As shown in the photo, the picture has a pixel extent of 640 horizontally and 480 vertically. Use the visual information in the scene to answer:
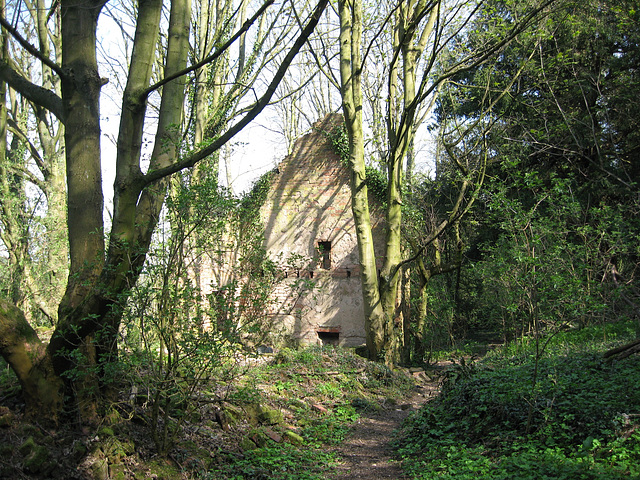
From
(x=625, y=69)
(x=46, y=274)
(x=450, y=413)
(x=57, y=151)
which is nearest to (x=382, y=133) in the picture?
(x=625, y=69)

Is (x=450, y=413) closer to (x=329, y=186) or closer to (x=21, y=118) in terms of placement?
(x=329, y=186)

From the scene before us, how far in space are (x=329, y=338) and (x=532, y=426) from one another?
8006 millimetres

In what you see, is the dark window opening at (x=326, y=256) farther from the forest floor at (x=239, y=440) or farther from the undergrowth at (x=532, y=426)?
the undergrowth at (x=532, y=426)

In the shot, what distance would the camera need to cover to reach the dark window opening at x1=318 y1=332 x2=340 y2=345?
12.3m

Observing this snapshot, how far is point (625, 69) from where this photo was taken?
41.3 ft

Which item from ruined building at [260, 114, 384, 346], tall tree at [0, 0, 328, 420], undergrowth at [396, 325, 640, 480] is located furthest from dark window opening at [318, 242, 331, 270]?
tall tree at [0, 0, 328, 420]

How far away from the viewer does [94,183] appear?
15.4ft

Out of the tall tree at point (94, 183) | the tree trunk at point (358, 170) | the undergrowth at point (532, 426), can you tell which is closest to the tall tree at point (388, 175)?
the tree trunk at point (358, 170)

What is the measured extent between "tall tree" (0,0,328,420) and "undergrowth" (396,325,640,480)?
326cm

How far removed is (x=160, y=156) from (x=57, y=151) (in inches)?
440

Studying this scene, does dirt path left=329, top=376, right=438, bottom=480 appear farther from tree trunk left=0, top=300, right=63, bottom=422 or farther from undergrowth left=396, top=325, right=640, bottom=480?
tree trunk left=0, top=300, right=63, bottom=422

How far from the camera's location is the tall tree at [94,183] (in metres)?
4.20

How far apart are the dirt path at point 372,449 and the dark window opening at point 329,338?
4.16m

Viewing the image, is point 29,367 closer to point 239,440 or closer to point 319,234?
point 239,440
